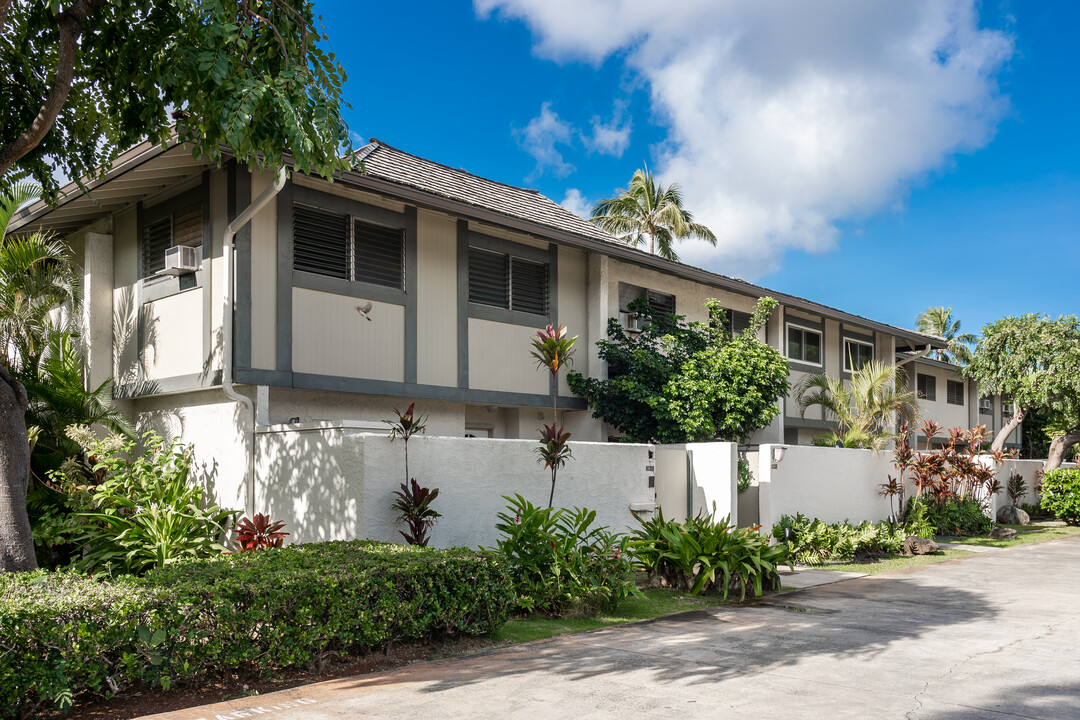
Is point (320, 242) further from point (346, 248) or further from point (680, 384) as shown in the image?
point (680, 384)

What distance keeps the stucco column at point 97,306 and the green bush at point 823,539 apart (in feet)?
36.6

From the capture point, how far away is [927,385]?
3033 centimetres

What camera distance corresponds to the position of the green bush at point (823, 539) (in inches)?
585

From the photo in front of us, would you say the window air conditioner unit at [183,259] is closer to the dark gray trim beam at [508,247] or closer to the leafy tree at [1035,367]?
the dark gray trim beam at [508,247]

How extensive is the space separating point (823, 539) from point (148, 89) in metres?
12.2

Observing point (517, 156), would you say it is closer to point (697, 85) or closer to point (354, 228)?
point (697, 85)

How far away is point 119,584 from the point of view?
645 cm

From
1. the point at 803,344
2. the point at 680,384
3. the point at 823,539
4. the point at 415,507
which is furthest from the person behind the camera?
the point at 803,344

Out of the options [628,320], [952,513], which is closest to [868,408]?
[952,513]

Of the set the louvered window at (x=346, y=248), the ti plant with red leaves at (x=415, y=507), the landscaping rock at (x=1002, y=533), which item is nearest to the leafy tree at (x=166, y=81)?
the louvered window at (x=346, y=248)

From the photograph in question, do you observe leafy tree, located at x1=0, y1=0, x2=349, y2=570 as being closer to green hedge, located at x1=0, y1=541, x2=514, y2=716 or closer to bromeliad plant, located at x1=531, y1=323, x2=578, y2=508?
green hedge, located at x1=0, y1=541, x2=514, y2=716

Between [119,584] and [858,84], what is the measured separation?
15.1m

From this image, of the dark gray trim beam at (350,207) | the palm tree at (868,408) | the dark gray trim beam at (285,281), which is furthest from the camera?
the palm tree at (868,408)

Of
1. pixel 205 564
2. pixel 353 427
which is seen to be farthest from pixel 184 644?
pixel 353 427
